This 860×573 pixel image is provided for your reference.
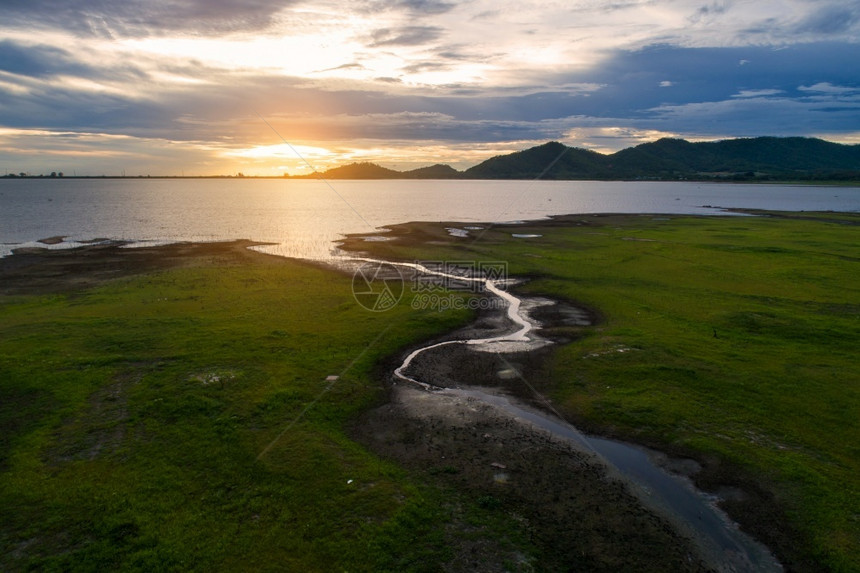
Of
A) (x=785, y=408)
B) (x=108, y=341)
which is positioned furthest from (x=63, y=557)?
(x=785, y=408)

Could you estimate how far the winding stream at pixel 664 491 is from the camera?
15281 millimetres

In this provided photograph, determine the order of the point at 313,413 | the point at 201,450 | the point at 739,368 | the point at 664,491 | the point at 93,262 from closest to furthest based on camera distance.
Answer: the point at 664,491 < the point at 201,450 < the point at 313,413 < the point at 739,368 < the point at 93,262

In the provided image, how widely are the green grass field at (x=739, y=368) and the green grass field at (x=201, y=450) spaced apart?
36.1 ft

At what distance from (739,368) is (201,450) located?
95.9ft

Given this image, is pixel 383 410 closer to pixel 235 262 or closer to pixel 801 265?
pixel 235 262

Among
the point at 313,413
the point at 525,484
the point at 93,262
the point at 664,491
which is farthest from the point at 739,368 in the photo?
the point at 93,262

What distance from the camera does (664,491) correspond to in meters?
18.6

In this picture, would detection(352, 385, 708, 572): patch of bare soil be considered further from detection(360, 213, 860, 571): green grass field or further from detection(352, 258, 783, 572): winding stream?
detection(360, 213, 860, 571): green grass field

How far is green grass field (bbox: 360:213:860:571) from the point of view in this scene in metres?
18.3

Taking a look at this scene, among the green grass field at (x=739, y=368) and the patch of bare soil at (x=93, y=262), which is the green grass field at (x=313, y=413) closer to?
the green grass field at (x=739, y=368)

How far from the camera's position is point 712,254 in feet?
220

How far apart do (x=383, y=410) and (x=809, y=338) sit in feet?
97.4

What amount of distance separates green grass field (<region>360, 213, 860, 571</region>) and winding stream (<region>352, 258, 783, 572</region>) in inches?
44.2

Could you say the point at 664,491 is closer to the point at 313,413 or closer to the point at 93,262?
the point at 313,413
